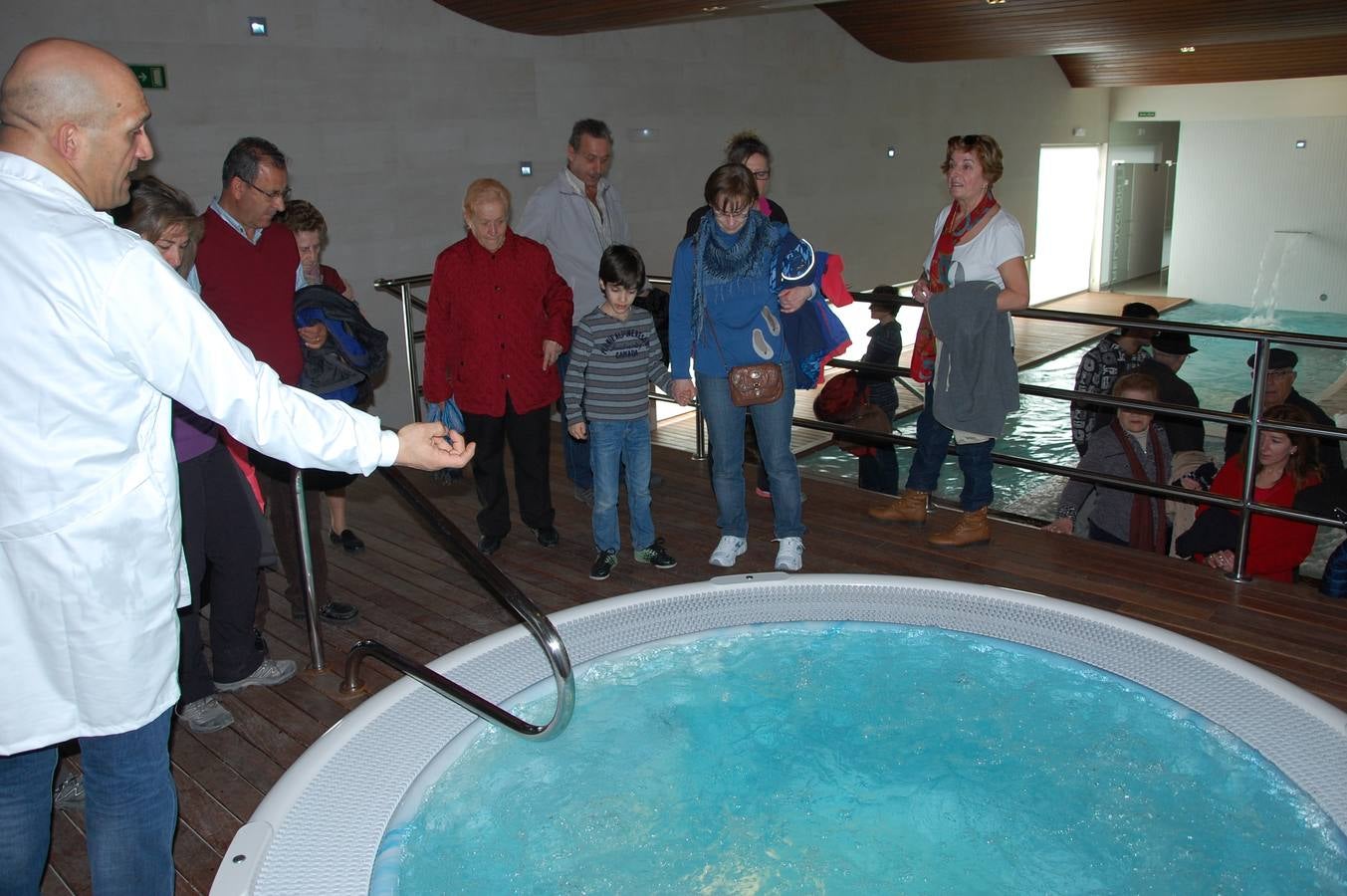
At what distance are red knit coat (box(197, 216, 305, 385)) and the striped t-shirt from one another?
3.35 feet

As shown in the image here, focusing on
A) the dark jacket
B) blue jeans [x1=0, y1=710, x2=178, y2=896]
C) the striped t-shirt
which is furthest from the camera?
the striped t-shirt

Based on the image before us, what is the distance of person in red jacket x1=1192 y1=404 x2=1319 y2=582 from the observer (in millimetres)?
4125

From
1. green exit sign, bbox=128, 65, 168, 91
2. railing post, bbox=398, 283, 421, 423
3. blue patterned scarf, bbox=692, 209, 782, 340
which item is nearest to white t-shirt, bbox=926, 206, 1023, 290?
blue patterned scarf, bbox=692, 209, 782, 340

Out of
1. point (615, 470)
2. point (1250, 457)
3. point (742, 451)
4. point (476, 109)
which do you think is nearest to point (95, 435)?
point (615, 470)

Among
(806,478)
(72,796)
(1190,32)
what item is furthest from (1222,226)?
(72,796)

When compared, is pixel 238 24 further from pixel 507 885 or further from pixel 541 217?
pixel 507 885

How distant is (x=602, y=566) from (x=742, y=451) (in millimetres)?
707

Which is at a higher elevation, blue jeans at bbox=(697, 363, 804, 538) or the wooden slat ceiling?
the wooden slat ceiling

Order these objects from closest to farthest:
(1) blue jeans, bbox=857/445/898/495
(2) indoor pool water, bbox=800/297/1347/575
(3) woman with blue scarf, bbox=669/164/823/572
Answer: (3) woman with blue scarf, bbox=669/164/823/572 < (1) blue jeans, bbox=857/445/898/495 < (2) indoor pool water, bbox=800/297/1347/575

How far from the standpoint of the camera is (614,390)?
13.2ft

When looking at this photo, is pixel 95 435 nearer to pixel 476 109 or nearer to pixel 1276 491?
pixel 1276 491

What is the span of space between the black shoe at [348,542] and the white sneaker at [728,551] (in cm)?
150

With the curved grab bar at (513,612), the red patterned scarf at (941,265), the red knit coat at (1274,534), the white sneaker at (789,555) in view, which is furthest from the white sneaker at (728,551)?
the red knit coat at (1274,534)

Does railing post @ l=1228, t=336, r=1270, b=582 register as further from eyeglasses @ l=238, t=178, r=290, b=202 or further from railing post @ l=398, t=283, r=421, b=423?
railing post @ l=398, t=283, r=421, b=423
